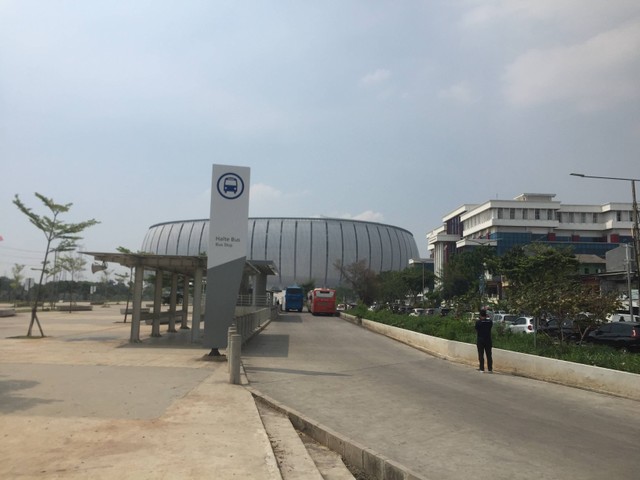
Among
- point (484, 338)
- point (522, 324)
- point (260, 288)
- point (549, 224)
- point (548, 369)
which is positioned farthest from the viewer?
point (549, 224)

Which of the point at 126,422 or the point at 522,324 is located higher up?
the point at 522,324

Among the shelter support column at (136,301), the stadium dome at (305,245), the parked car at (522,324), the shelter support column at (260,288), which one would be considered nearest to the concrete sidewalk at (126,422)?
the shelter support column at (136,301)

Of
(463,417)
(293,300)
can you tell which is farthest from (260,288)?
(463,417)

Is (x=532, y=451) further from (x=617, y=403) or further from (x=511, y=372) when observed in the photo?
(x=511, y=372)

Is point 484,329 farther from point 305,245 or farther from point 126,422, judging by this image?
point 305,245

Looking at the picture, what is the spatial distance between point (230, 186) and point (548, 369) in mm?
10376

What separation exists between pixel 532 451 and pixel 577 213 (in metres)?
98.9

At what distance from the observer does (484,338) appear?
45.4 ft

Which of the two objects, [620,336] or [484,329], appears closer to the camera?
[484,329]

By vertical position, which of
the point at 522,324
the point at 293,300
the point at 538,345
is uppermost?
the point at 293,300

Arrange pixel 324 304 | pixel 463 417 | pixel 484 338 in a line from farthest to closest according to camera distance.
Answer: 1. pixel 324 304
2. pixel 484 338
3. pixel 463 417

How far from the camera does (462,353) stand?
53.3ft

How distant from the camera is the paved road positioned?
6.00 meters

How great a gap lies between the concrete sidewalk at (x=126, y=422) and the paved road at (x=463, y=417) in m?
1.56
